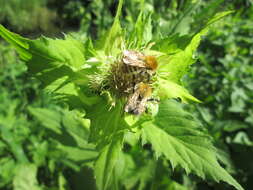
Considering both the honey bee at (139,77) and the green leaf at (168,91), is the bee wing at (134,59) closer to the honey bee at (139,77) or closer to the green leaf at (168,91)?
the honey bee at (139,77)

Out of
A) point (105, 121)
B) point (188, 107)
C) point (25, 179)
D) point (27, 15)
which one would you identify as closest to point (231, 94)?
point (188, 107)

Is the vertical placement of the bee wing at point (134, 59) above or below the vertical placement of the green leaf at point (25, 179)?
above

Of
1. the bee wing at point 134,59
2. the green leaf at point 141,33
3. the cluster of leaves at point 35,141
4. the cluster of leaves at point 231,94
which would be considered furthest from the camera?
the cluster of leaves at point 231,94

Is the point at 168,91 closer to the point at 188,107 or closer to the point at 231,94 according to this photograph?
the point at 188,107

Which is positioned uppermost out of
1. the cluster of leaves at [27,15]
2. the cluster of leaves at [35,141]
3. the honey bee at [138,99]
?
the cluster of leaves at [27,15]

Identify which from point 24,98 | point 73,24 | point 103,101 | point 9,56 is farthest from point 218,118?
point 73,24

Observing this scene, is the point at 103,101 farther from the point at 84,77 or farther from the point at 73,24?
the point at 73,24

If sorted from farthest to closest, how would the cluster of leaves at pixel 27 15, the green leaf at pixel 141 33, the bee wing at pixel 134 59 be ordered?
the cluster of leaves at pixel 27 15
the green leaf at pixel 141 33
the bee wing at pixel 134 59

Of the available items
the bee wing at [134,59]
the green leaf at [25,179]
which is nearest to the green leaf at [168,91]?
the bee wing at [134,59]
